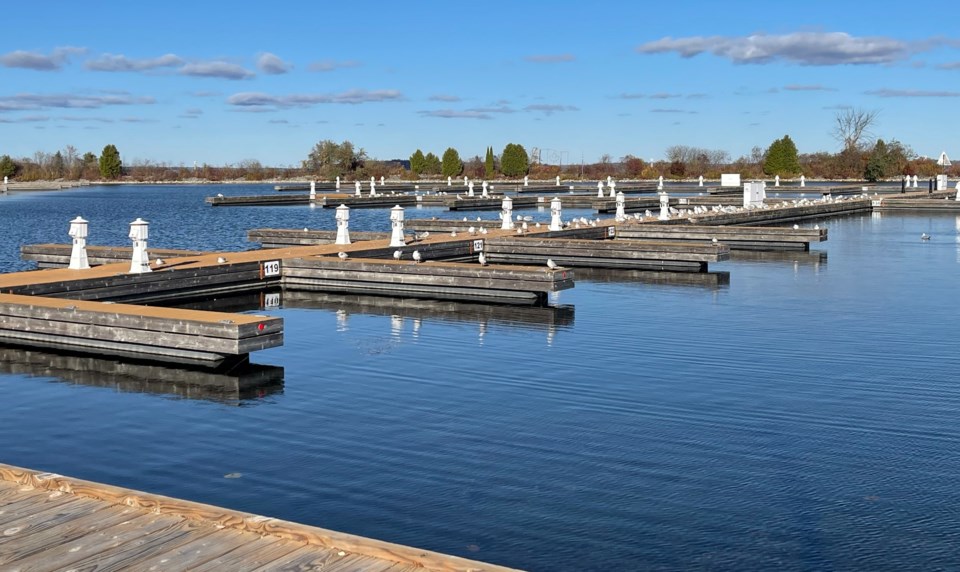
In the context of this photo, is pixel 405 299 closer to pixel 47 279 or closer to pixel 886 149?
pixel 47 279

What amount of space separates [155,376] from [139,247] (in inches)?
262

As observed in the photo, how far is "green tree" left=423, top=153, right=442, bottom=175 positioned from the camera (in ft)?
368

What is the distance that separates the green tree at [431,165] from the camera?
4418 inches

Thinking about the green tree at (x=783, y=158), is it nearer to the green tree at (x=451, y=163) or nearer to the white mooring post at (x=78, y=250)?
the green tree at (x=451, y=163)

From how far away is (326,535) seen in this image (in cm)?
622

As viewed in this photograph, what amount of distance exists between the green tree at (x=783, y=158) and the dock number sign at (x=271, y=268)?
8033cm

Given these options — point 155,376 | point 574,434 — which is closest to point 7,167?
point 155,376

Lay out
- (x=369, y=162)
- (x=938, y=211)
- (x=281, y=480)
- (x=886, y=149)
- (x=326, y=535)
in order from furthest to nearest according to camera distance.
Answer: (x=369, y=162) → (x=886, y=149) → (x=938, y=211) → (x=281, y=480) → (x=326, y=535)

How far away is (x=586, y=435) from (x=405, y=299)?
11.2m

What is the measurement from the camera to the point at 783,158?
97.8m

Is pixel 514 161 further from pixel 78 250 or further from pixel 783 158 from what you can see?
pixel 78 250

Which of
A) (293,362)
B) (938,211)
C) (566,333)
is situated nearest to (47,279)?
(293,362)

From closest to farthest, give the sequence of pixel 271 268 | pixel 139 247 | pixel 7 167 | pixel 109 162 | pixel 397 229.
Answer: pixel 139 247 → pixel 271 268 → pixel 397 229 → pixel 7 167 → pixel 109 162

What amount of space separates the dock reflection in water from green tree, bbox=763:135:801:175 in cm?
8818
